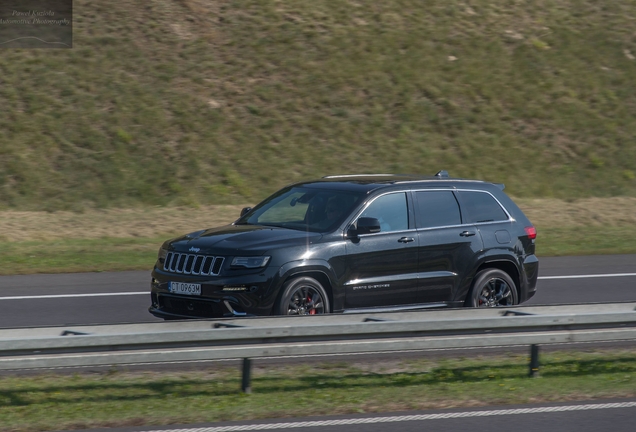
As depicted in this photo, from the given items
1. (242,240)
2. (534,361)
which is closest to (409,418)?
(534,361)

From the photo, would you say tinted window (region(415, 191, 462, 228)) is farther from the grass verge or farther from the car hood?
the grass verge

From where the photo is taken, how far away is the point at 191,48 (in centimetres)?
2667

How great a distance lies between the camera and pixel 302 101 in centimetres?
2570

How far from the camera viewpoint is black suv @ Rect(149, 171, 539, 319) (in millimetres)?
9258

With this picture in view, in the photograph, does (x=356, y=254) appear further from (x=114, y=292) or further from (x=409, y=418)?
(x=114, y=292)

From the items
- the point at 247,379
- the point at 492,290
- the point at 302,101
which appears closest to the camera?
the point at 247,379

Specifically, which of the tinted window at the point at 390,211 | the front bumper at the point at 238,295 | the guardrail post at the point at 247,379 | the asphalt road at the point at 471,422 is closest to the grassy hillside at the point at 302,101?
the tinted window at the point at 390,211

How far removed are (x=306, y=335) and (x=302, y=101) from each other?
1870cm

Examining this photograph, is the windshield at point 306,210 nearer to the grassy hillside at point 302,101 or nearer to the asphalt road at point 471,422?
the asphalt road at point 471,422

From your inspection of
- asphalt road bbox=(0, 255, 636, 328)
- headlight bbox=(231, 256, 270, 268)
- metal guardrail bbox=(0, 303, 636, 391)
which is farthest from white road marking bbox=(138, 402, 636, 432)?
asphalt road bbox=(0, 255, 636, 328)

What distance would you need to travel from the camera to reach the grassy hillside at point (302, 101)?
72.3ft

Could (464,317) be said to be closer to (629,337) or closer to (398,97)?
(629,337)

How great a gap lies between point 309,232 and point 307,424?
3.32 metres

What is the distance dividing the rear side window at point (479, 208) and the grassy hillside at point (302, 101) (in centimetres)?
1103
